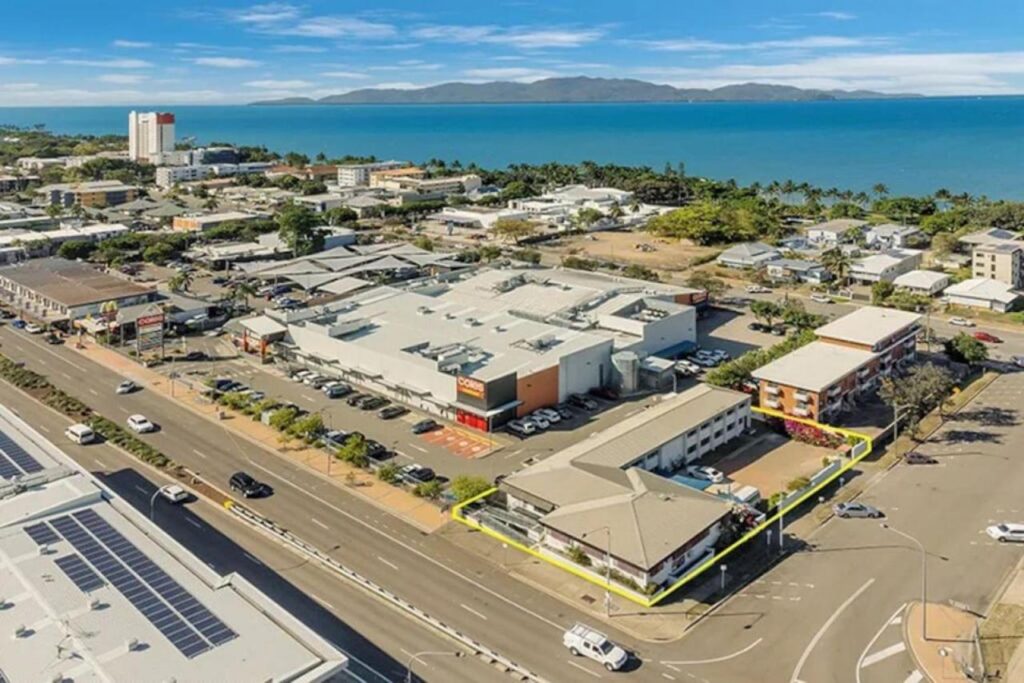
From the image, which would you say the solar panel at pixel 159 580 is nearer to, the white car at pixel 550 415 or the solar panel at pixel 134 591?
the solar panel at pixel 134 591

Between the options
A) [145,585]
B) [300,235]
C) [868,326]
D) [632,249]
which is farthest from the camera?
[632,249]

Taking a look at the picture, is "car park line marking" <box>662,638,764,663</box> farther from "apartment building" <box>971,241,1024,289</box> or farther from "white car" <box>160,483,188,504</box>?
"apartment building" <box>971,241,1024,289</box>

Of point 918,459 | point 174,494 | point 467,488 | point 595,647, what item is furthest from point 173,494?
point 918,459

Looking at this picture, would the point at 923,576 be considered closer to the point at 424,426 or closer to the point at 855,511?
the point at 855,511

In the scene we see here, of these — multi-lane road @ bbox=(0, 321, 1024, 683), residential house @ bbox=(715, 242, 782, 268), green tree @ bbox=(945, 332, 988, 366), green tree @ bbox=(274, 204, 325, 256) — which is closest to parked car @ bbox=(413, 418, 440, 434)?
multi-lane road @ bbox=(0, 321, 1024, 683)

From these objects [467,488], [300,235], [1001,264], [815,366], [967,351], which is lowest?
[467,488]

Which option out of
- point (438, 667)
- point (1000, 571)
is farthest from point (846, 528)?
point (438, 667)
